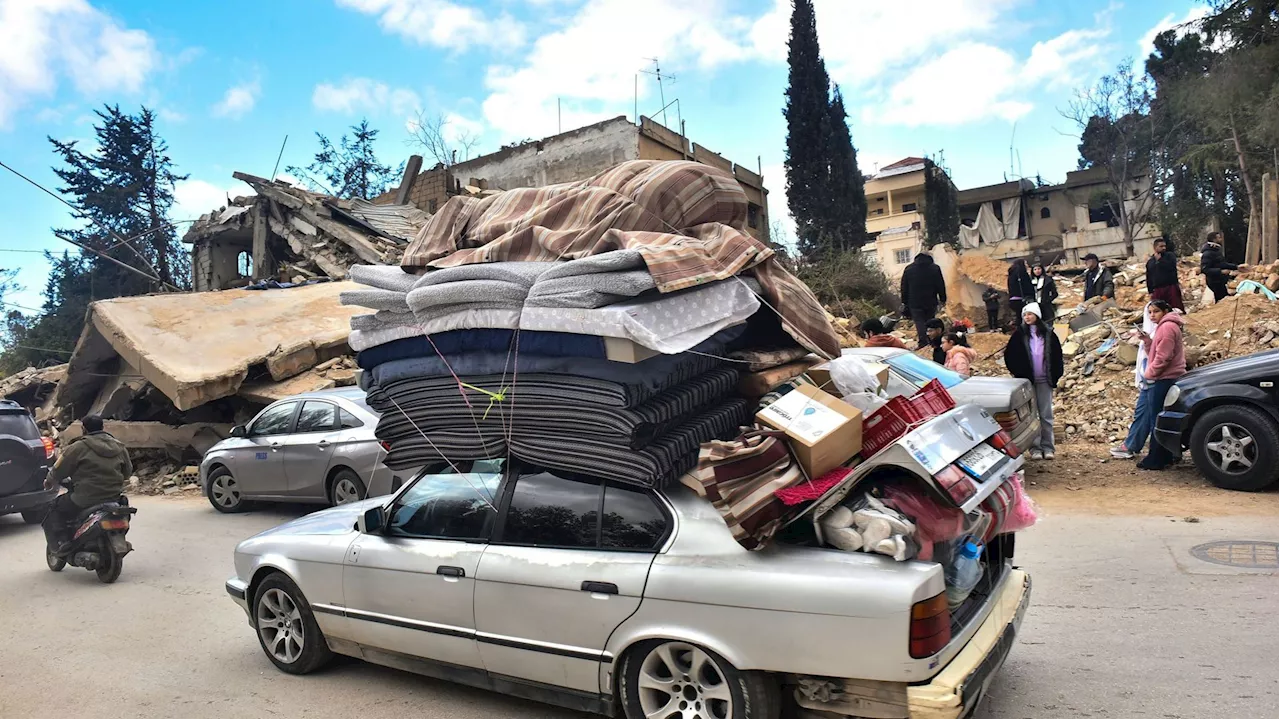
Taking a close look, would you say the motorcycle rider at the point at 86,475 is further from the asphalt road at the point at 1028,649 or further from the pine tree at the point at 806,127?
the pine tree at the point at 806,127

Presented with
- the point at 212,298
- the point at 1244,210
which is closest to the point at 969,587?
the point at 212,298

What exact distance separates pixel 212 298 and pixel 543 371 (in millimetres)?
13878

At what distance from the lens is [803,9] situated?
37.2 metres

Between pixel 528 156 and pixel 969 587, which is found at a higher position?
pixel 528 156

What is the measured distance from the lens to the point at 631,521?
3.50 meters

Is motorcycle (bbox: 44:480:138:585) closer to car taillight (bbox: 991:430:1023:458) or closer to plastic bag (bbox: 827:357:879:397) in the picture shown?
plastic bag (bbox: 827:357:879:397)

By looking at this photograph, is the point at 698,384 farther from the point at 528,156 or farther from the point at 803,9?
the point at 803,9

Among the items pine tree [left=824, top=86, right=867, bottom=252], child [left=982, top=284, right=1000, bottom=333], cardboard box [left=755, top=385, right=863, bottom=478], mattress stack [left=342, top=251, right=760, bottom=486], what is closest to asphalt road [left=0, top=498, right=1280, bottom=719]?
cardboard box [left=755, top=385, right=863, bottom=478]

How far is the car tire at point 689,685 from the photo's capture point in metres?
3.10

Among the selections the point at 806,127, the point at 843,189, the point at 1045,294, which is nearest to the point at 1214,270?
the point at 1045,294

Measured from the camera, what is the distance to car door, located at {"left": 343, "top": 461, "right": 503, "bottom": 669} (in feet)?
12.8

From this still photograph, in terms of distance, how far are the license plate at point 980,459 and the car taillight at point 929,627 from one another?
1.85ft

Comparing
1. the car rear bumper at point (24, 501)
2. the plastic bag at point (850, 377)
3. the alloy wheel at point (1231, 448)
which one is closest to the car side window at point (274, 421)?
the car rear bumper at point (24, 501)

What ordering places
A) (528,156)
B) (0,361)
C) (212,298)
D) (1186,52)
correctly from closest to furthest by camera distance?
(212,298)
(528,156)
(0,361)
(1186,52)
